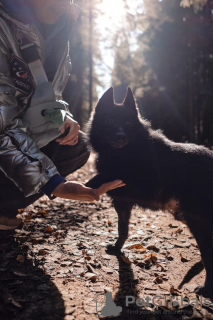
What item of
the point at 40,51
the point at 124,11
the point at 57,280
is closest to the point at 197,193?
the point at 57,280

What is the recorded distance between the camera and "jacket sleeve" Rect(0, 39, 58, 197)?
81.7 inches

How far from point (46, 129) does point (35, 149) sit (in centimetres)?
50

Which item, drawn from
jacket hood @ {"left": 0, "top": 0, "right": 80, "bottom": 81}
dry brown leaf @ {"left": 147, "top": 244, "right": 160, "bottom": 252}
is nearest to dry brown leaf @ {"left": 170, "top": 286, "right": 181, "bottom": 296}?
dry brown leaf @ {"left": 147, "top": 244, "right": 160, "bottom": 252}

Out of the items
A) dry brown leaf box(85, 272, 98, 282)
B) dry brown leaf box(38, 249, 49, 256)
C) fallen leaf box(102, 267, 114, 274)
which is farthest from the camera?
dry brown leaf box(38, 249, 49, 256)

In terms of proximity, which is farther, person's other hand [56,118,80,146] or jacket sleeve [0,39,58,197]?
person's other hand [56,118,80,146]

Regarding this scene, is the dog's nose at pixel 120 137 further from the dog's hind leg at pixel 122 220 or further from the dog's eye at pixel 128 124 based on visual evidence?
the dog's hind leg at pixel 122 220

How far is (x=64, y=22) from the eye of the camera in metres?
2.82

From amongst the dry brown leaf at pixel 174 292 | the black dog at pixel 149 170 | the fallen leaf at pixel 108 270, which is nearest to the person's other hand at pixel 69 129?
the black dog at pixel 149 170

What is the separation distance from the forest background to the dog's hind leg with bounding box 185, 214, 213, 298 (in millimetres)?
4150

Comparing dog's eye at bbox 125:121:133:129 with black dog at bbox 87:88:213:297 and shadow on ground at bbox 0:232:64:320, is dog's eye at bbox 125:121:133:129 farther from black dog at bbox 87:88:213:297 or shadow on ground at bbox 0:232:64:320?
shadow on ground at bbox 0:232:64:320

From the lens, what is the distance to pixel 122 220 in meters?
3.15

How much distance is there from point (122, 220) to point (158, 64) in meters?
13.7

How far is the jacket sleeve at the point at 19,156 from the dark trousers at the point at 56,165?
78 cm

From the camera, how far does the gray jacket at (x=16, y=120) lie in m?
2.08
